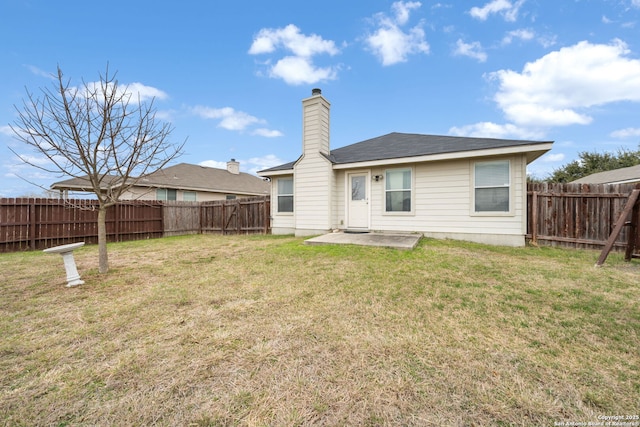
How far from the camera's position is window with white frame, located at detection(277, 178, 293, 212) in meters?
10.3

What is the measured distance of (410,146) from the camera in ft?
29.5

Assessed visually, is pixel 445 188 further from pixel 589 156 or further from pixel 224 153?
pixel 589 156

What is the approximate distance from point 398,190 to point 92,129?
7721 mm

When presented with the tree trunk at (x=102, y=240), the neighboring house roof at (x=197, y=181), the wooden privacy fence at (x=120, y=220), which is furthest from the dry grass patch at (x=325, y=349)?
the neighboring house roof at (x=197, y=181)

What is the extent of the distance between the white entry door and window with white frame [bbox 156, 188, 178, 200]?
38.2 ft

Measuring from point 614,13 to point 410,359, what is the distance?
537 inches

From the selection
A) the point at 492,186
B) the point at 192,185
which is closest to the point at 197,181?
the point at 192,185

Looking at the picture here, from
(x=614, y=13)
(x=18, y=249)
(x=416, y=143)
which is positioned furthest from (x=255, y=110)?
(x=614, y=13)

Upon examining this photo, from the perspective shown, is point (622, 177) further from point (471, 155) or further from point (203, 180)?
point (203, 180)

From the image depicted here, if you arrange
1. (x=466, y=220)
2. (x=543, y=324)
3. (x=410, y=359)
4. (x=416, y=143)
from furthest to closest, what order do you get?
1. (x=416, y=143)
2. (x=466, y=220)
3. (x=543, y=324)
4. (x=410, y=359)

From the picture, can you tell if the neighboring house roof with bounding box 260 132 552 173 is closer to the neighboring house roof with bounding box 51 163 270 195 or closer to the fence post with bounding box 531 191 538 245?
the fence post with bounding box 531 191 538 245

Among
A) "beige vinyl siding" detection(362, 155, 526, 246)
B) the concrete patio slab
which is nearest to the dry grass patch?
the concrete patio slab

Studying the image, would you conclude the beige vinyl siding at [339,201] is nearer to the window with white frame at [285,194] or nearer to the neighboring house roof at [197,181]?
the window with white frame at [285,194]

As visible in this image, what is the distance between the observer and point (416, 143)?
30.3 feet
